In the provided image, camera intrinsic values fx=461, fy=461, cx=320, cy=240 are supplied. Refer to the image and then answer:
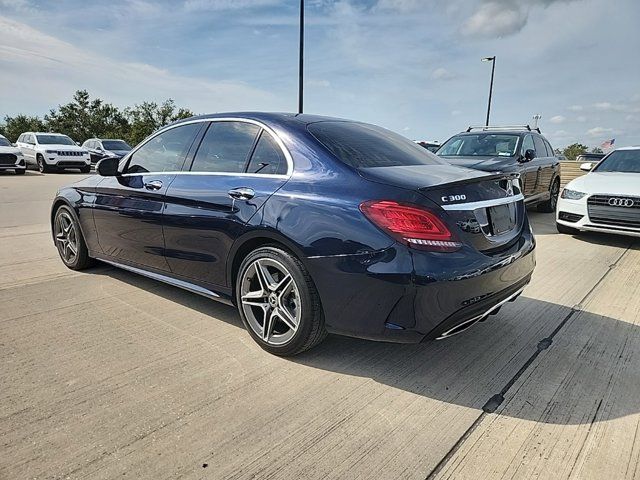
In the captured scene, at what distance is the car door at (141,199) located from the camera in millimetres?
3582

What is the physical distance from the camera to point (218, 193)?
10.2 feet

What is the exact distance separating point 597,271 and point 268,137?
409 cm

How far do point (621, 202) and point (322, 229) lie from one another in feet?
17.4

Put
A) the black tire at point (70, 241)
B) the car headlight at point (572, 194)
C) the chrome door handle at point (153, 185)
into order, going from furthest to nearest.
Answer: the car headlight at point (572, 194)
the black tire at point (70, 241)
the chrome door handle at point (153, 185)

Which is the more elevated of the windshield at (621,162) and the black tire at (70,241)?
the windshield at (621,162)

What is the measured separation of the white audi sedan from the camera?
6017mm

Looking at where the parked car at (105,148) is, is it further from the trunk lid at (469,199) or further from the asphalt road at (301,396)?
the trunk lid at (469,199)

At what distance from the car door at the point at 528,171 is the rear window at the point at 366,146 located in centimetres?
479

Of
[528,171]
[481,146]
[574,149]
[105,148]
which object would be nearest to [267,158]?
[481,146]

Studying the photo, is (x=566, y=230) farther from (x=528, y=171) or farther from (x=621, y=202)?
(x=528, y=171)

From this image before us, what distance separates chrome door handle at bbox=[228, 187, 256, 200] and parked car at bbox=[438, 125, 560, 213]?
4.95 metres

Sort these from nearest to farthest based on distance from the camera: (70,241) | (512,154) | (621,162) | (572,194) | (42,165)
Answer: (70,241)
(572,194)
(621,162)
(512,154)
(42,165)

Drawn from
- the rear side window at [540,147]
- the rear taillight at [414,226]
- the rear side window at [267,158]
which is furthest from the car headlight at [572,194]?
the rear side window at [267,158]

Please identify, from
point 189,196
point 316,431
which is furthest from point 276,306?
point 189,196
